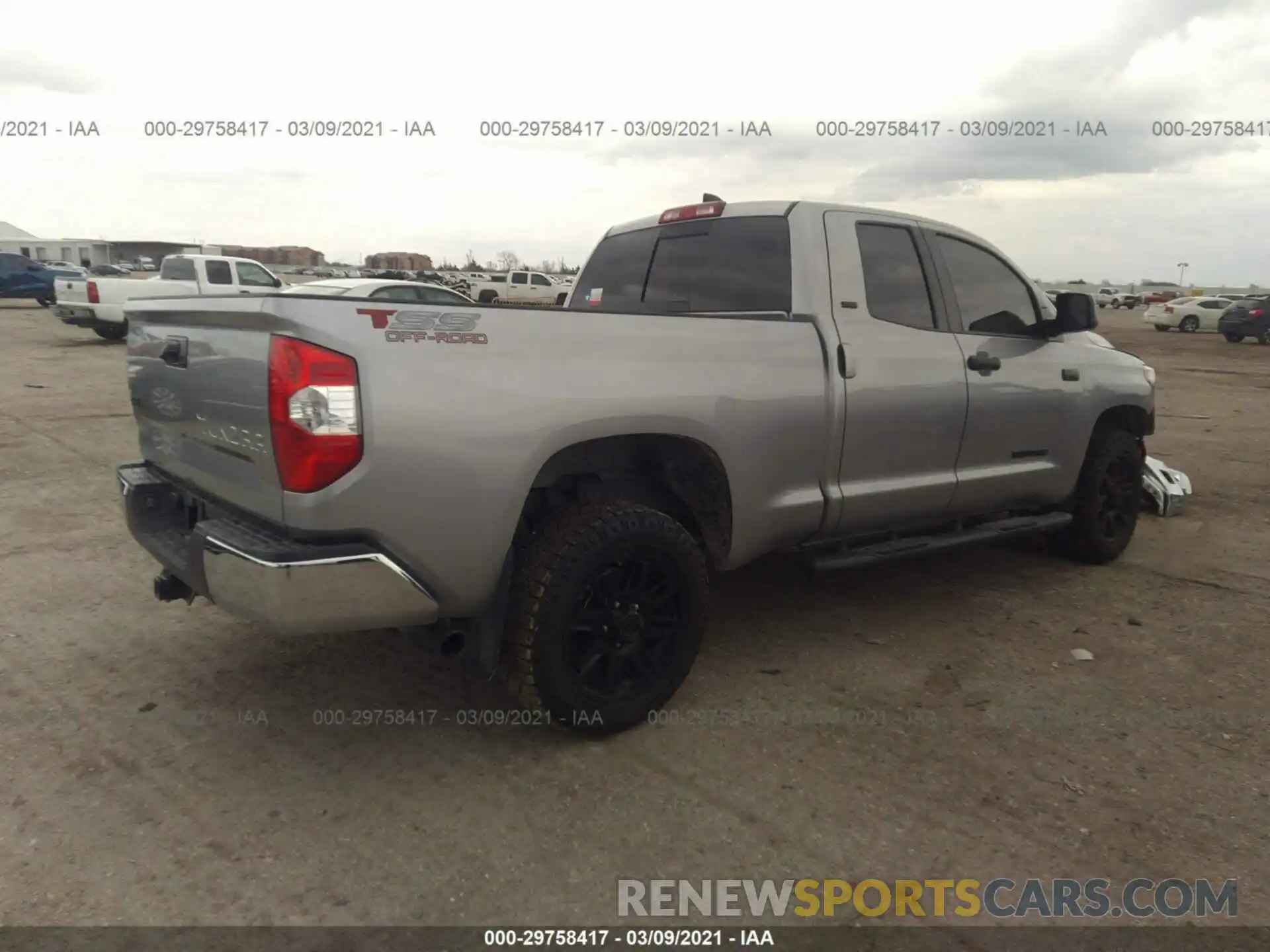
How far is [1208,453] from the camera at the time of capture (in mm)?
8984

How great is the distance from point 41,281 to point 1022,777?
120ft

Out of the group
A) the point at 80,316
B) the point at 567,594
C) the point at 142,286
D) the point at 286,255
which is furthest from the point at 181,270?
the point at 286,255

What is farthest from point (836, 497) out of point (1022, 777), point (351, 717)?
point (351, 717)

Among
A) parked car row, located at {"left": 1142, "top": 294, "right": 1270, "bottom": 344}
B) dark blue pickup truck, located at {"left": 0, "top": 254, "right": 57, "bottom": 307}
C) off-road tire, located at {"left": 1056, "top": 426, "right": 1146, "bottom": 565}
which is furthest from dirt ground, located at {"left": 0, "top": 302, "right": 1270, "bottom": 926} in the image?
dark blue pickup truck, located at {"left": 0, "top": 254, "right": 57, "bottom": 307}

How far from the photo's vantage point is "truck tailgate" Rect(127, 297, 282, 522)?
253 cm

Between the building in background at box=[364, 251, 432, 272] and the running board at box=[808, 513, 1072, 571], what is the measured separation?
58392mm

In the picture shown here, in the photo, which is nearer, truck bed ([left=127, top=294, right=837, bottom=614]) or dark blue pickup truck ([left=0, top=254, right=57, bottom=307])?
truck bed ([left=127, top=294, right=837, bottom=614])

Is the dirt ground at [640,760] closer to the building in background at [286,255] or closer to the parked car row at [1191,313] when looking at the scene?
the parked car row at [1191,313]

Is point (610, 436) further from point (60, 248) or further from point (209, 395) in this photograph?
point (60, 248)

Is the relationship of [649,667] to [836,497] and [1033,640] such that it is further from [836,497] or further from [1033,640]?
[1033,640]

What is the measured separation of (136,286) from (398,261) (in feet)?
159

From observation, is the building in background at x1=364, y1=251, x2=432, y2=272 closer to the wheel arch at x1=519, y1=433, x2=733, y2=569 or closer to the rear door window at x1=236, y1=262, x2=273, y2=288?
the rear door window at x1=236, y1=262, x2=273, y2=288

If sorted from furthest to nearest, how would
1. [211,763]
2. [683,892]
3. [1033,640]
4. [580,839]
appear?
[1033,640], [211,763], [580,839], [683,892]

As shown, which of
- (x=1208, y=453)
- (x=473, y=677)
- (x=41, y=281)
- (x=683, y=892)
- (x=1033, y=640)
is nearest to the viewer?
(x=683, y=892)
